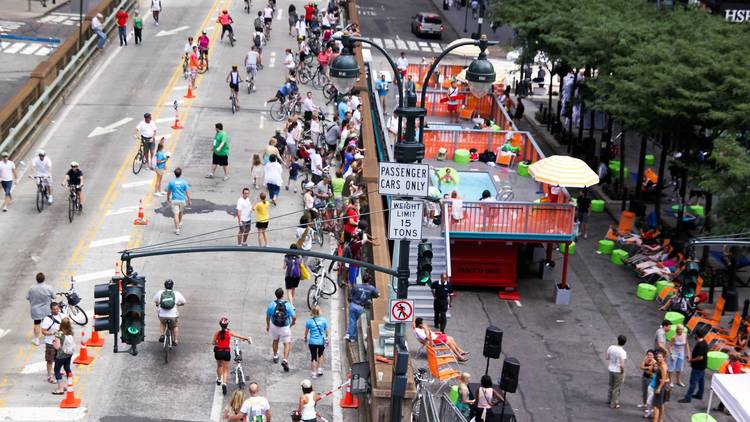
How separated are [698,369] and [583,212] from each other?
1249 centimetres

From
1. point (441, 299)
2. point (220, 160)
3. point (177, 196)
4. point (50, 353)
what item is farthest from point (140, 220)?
point (50, 353)

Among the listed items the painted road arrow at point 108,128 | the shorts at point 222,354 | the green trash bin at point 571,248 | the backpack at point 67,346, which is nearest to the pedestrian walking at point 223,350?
the shorts at point 222,354

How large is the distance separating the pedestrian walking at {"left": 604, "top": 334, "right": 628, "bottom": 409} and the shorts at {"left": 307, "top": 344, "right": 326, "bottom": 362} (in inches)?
236

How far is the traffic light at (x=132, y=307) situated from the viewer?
17.1m

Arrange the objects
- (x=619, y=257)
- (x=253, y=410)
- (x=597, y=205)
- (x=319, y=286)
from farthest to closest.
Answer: (x=597, y=205) < (x=619, y=257) < (x=319, y=286) < (x=253, y=410)

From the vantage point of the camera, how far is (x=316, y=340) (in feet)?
77.2

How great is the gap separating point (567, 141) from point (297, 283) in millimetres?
24839

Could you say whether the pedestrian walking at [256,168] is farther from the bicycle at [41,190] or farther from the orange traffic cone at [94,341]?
the orange traffic cone at [94,341]

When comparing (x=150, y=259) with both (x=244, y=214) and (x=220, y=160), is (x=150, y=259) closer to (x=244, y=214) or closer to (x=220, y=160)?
(x=244, y=214)

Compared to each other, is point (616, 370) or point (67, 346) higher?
point (67, 346)

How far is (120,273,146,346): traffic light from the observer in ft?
56.0

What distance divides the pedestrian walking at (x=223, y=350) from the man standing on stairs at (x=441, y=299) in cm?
648

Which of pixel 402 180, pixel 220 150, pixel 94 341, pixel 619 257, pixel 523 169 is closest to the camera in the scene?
pixel 402 180

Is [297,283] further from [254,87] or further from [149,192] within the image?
[254,87]
